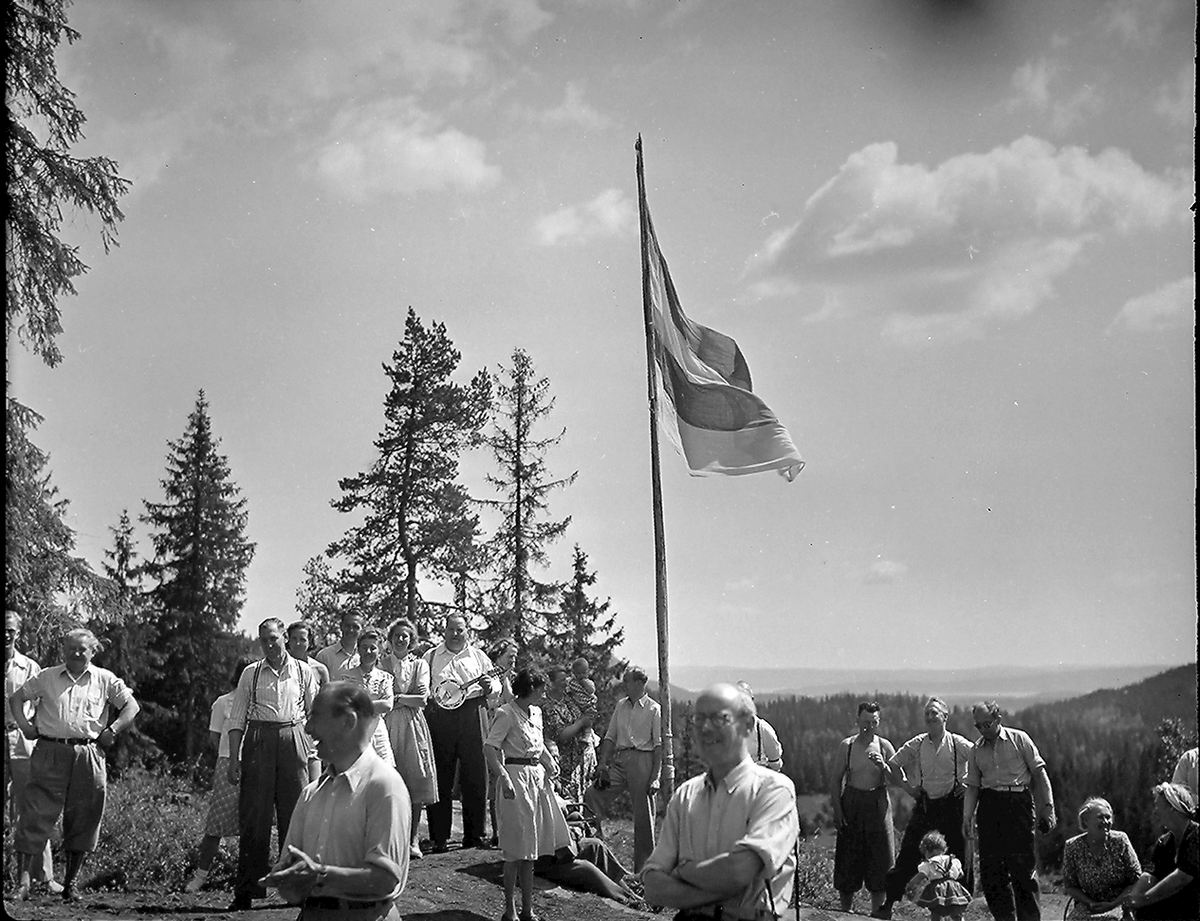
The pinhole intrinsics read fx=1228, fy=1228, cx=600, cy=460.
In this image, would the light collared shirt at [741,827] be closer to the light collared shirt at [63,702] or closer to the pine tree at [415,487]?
the light collared shirt at [63,702]

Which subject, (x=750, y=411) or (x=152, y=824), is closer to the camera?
(x=750, y=411)

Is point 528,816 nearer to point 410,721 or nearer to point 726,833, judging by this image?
point 410,721

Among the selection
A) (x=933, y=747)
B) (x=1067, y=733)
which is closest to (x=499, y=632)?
(x=1067, y=733)

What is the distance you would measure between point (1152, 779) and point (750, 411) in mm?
11241

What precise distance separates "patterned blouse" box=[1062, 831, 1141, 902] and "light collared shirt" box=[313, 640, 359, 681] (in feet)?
17.8

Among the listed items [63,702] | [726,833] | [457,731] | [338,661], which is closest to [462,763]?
[457,731]

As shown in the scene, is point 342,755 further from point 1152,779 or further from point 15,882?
point 1152,779

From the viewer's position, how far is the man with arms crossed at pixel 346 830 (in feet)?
13.5

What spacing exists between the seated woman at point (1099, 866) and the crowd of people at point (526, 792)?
13 millimetres

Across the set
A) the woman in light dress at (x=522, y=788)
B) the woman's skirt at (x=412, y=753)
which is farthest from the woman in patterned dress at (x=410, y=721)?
the woman in light dress at (x=522, y=788)

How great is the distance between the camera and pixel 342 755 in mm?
4332

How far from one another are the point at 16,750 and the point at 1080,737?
1464 cm

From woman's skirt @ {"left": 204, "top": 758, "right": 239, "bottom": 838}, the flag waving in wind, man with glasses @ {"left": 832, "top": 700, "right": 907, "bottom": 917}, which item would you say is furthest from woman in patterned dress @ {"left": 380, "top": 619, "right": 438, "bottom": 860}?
man with glasses @ {"left": 832, "top": 700, "right": 907, "bottom": 917}

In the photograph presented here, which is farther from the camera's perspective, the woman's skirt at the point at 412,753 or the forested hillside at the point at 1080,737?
the forested hillside at the point at 1080,737
